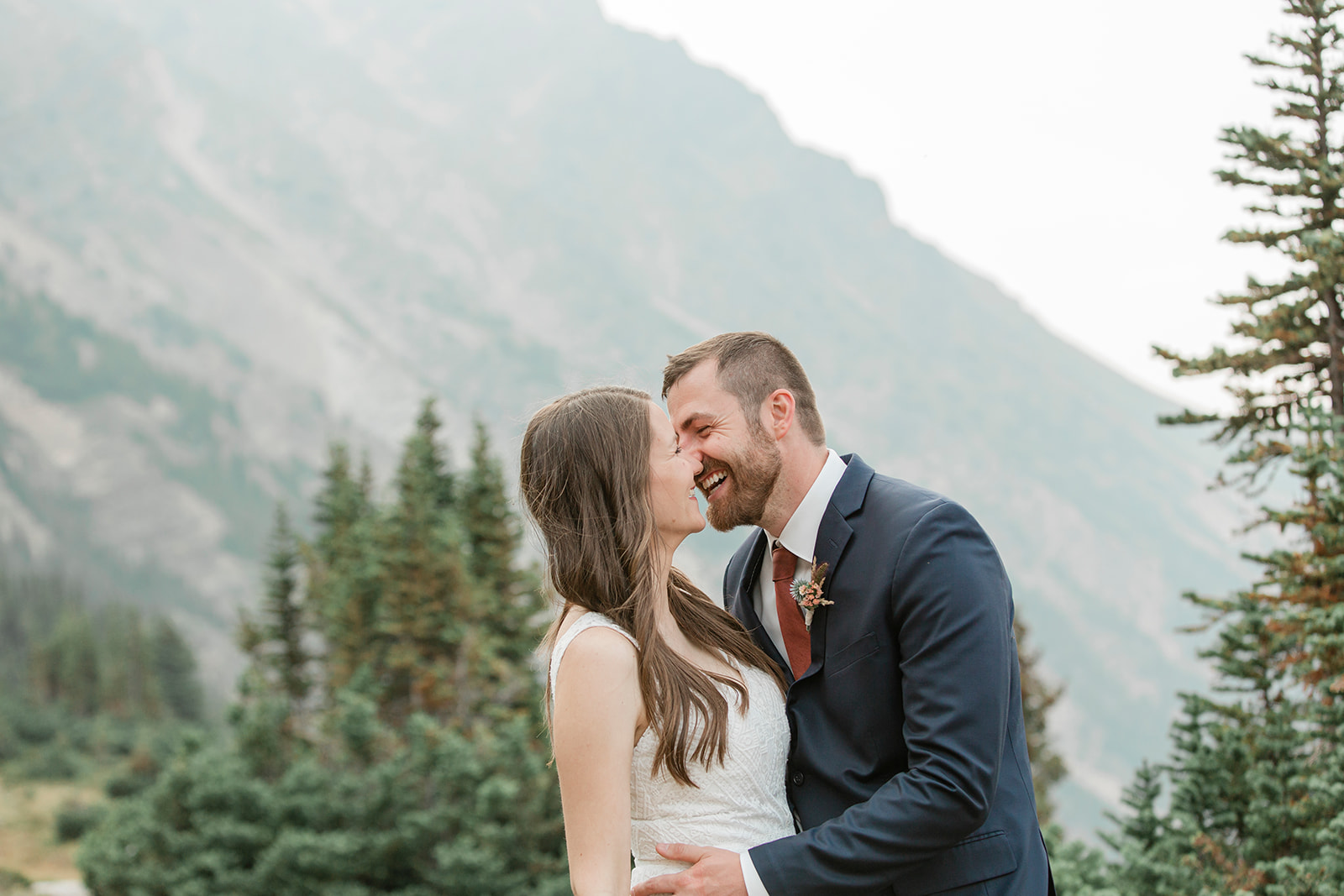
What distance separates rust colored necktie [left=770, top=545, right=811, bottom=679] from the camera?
4.14 metres

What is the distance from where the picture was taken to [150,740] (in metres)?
61.4

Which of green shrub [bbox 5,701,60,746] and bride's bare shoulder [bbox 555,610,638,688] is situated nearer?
bride's bare shoulder [bbox 555,610,638,688]

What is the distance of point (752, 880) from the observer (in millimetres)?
3561

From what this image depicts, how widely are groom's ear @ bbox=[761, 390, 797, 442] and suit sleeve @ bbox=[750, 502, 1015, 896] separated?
0.83 meters

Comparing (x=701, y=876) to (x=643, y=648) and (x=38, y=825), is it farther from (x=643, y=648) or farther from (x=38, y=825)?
(x=38, y=825)

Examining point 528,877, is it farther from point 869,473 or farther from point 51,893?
point 51,893

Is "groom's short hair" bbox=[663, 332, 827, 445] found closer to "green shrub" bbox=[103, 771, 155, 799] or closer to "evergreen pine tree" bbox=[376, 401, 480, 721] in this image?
"evergreen pine tree" bbox=[376, 401, 480, 721]

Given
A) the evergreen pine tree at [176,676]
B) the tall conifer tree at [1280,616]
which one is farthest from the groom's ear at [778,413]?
the evergreen pine tree at [176,676]

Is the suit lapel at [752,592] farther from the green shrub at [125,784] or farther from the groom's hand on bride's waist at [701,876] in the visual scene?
the green shrub at [125,784]

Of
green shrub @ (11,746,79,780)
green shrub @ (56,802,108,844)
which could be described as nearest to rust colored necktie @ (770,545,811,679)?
green shrub @ (56,802,108,844)

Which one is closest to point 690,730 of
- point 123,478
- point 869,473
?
point 869,473

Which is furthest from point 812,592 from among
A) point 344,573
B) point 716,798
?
point 344,573

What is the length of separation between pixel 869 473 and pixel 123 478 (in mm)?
173475

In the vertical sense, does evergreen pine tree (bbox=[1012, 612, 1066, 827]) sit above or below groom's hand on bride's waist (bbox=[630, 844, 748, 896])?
below
